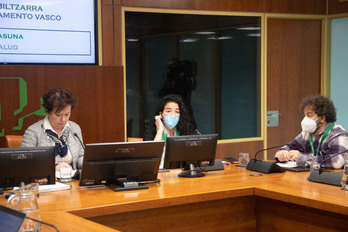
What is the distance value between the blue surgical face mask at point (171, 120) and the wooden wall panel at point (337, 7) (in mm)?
3429

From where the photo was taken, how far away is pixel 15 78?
191 inches

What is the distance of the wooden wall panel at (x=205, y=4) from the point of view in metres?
5.71

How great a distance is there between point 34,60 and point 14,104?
1.70ft

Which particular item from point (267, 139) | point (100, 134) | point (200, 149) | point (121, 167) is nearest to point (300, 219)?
point (200, 149)

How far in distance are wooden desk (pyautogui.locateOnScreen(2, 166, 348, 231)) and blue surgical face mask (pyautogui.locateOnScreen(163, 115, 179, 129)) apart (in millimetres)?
844

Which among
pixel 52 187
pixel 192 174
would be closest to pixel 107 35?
pixel 192 174

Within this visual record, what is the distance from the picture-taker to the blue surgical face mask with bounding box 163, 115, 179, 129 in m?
4.44

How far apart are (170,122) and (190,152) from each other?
823 millimetres

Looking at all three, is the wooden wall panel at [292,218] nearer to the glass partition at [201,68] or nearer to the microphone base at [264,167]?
the microphone base at [264,167]

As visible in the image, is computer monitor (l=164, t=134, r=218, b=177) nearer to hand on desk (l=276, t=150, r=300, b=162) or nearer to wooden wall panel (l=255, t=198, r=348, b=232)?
wooden wall panel (l=255, t=198, r=348, b=232)

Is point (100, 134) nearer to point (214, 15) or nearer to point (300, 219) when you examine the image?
point (214, 15)

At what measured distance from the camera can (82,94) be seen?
5176 millimetres

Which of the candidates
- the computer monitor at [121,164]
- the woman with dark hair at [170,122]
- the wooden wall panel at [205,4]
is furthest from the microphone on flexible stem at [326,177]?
the wooden wall panel at [205,4]

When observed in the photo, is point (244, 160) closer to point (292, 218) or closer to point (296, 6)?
Answer: point (292, 218)
